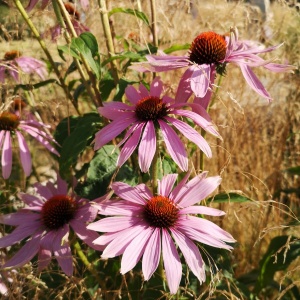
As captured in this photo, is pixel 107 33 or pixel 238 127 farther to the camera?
pixel 238 127

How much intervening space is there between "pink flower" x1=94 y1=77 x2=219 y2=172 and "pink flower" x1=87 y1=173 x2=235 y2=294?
0.06m

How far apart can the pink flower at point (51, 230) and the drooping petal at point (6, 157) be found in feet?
0.32

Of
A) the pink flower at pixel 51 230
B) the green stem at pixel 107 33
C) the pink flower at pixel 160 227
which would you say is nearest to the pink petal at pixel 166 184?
the pink flower at pixel 160 227

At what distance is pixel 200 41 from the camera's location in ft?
2.39

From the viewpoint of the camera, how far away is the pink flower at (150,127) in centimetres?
63

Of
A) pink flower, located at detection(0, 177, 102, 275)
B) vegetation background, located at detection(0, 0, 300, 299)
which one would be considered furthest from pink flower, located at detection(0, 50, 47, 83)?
pink flower, located at detection(0, 177, 102, 275)

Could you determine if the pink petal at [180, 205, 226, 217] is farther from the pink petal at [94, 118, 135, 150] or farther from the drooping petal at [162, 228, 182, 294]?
the pink petal at [94, 118, 135, 150]

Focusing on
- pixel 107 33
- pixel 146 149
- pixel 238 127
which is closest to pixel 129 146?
pixel 146 149

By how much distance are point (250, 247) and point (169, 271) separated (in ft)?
2.40

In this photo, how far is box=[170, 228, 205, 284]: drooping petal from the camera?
23.5 inches

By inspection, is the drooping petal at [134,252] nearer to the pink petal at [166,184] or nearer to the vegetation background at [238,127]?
the pink petal at [166,184]

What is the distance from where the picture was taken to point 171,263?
24.0 inches

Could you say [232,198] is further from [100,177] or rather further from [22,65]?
[22,65]

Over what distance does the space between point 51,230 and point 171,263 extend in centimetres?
25
